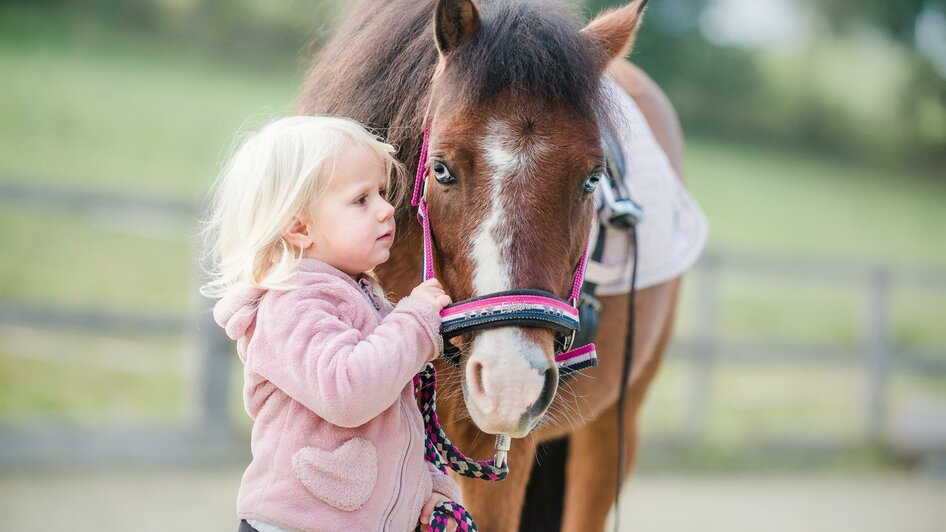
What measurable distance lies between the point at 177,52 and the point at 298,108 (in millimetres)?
14372

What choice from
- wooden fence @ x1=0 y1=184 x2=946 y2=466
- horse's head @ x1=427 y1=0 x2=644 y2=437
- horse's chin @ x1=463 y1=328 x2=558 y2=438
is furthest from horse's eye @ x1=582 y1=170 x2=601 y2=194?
wooden fence @ x1=0 y1=184 x2=946 y2=466

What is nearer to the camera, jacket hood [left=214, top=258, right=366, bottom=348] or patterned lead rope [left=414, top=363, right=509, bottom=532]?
jacket hood [left=214, top=258, right=366, bottom=348]

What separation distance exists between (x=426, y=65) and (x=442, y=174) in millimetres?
328

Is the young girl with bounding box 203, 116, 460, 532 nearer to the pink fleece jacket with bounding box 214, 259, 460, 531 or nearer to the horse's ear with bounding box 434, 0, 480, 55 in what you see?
the pink fleece jacket with bounding box 214, 259, 460, 531

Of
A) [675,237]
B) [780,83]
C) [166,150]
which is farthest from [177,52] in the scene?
[675,237]

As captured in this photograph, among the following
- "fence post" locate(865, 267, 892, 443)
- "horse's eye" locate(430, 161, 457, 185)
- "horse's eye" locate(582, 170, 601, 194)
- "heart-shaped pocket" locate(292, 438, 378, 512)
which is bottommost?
"heart-shaped pocket" locate(292, 438, 378, 512)

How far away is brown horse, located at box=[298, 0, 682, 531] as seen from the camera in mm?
1446

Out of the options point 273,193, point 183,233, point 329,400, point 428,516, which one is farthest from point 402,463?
point 183,233

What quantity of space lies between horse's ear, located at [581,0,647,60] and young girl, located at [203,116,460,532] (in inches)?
24.0

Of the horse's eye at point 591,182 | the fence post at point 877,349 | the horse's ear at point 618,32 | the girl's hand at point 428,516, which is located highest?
the fence post at point 877,349

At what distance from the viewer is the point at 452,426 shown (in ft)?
6.80

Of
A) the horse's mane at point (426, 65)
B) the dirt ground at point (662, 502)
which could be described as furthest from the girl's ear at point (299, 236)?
the dirt ground at point (662, 502)

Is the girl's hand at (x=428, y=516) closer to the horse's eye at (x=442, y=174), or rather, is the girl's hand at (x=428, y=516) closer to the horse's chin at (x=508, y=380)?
the horse's chin at (x=508, y=380)

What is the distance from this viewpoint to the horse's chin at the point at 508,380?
139cm
